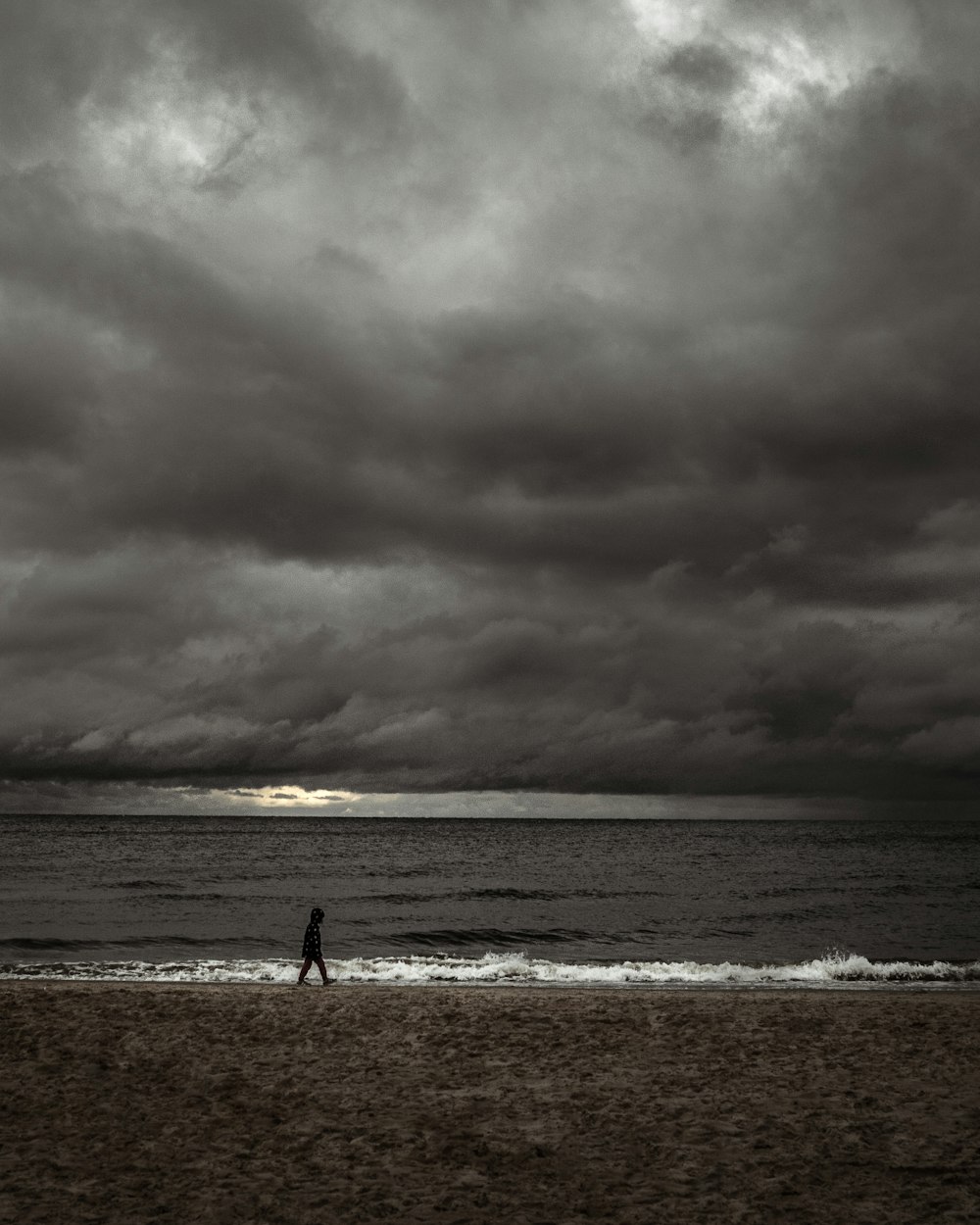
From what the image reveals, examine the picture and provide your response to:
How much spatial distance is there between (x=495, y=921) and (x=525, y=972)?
42.1ft

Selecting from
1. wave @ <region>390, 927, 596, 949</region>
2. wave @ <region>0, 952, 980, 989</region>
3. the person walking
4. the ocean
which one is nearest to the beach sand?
the person walking

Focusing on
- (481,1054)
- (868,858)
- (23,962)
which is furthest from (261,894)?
(868,858)

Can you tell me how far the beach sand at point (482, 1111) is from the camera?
9.34m

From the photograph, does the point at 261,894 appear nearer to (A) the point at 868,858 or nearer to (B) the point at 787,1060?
(B) the point at 787,1060

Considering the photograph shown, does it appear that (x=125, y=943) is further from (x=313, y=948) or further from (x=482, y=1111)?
(x=482, y=1111)

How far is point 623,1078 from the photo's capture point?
1352 cm

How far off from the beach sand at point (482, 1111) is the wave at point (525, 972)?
760 cm

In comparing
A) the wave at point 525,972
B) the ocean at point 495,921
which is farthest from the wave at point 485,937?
the wave at point 525,972

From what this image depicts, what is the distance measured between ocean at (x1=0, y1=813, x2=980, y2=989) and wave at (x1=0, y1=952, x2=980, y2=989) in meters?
0.09

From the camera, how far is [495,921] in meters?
39.8

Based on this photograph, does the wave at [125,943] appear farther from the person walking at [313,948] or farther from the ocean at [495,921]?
the person walking at [313,948]

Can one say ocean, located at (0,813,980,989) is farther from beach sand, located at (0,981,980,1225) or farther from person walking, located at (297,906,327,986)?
beach sand, located at (0,981,980,1225)

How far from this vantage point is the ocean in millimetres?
27422

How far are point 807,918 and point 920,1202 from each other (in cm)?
3502
